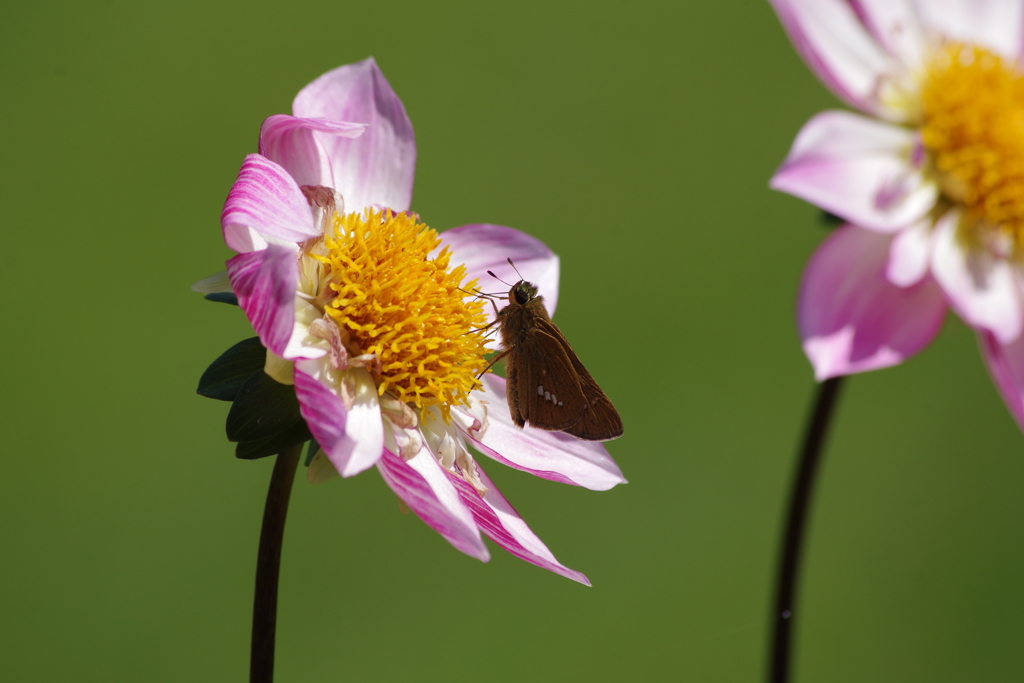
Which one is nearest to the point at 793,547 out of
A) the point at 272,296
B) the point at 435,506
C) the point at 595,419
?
the point at 595,419

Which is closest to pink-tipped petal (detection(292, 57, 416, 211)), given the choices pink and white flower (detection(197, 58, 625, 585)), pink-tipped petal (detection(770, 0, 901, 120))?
pink and white flower (detection(197, 58, 625, 585))

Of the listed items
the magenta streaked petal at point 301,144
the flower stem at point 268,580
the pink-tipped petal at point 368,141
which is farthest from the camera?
the pink-tipped petal at point 368,141

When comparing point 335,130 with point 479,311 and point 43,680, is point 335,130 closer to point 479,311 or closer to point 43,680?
point 479,311

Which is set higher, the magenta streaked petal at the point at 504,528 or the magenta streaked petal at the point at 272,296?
the magenta streaked petal at the point at 272,296

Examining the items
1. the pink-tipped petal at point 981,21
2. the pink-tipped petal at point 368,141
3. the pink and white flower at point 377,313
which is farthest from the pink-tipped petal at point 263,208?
the pink-tipped petal at point 981,21

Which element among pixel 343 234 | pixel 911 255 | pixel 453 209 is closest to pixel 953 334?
pixel 911 255

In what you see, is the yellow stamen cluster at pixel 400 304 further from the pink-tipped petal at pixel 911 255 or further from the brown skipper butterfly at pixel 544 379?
the pink-tipped petal at pixel 911 255

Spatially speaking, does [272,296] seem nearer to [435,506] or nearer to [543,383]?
[435,506]
